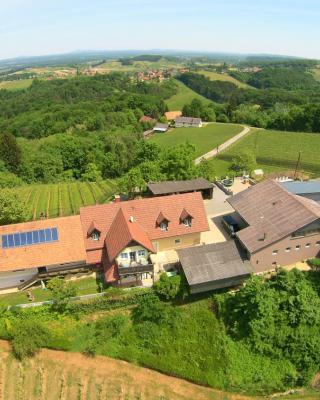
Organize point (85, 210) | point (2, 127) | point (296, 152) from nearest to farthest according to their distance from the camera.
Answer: point (85, 210) < point (296, 152) < point (2, 127)

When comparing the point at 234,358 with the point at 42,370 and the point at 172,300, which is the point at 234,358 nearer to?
the point at 172,300

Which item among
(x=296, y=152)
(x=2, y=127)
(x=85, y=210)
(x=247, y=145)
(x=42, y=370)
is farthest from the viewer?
(x=2, y=127)

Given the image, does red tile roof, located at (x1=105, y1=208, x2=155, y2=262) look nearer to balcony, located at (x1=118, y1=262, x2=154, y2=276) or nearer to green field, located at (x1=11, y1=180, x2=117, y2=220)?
balcony, located at (x1=118, y1=262, x2=154, y2=276)

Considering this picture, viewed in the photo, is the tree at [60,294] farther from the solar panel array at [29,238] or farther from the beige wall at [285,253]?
the beige wall at [285,253]

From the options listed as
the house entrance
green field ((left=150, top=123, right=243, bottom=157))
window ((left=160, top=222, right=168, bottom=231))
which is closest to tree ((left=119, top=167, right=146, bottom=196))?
window ((left=160, top=222, right=168, bottom=231))

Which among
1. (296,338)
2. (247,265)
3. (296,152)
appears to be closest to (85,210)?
(247,265)

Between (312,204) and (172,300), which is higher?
(312,204)
